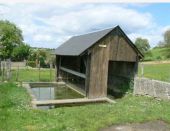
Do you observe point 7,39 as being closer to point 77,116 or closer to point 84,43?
point 84,43

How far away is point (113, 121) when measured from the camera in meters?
9.98

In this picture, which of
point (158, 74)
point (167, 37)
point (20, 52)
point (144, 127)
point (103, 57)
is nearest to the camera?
point (144, 127)

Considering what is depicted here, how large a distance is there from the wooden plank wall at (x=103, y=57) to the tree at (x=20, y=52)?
37.3 metres

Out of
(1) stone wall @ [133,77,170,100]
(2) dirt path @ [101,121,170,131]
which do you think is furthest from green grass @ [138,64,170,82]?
(2) dirt path @ [101,121,170,131]

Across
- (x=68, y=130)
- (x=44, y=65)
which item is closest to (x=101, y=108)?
(x=68, y=130)

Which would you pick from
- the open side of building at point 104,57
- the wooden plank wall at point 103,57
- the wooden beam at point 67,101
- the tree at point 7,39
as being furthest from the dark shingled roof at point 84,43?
the tree at point 7,39

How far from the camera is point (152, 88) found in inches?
565

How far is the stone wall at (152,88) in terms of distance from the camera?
1334 cm

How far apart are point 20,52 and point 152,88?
40.5 meters

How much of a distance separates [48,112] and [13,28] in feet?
152

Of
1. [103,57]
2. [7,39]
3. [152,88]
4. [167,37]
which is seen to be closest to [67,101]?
[103,57]

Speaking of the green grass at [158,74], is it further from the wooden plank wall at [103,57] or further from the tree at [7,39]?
the tree at [7,39]

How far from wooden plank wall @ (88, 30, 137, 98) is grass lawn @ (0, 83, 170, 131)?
2708 mm

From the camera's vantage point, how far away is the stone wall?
1334 centimetres
